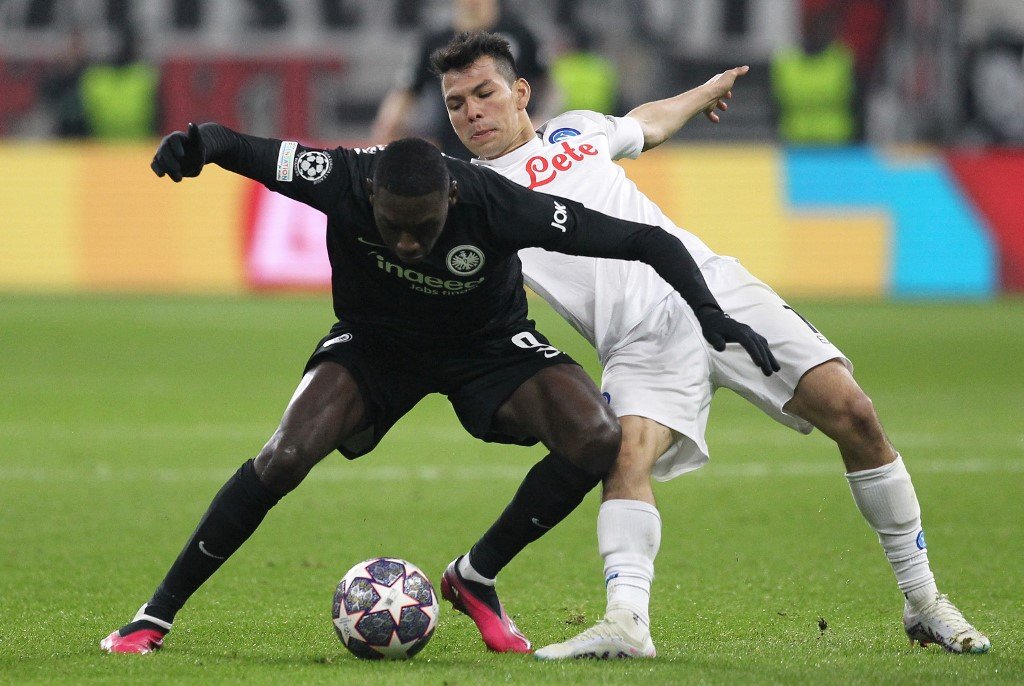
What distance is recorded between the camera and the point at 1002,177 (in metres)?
16.0

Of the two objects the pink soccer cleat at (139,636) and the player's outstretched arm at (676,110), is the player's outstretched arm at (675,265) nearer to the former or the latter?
the player's outstretched arm at (676,110)

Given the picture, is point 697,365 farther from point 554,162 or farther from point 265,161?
point 265,161

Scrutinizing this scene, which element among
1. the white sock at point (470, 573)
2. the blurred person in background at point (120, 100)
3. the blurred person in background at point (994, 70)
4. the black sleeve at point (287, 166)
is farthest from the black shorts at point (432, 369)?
the blurred person in background at point (994, 70)

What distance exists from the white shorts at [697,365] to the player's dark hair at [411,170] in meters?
1.02

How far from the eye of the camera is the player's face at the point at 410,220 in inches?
160

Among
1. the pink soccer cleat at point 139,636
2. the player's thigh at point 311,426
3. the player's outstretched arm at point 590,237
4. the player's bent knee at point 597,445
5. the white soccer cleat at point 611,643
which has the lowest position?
the white soccer cleat at point 611,643

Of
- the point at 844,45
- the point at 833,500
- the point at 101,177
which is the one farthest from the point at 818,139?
the point at 833,500

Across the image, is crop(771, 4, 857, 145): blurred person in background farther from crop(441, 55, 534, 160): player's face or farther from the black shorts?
the black shorts

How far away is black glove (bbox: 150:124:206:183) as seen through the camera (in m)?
4.14

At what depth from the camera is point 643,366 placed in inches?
189

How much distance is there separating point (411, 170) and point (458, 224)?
291mm

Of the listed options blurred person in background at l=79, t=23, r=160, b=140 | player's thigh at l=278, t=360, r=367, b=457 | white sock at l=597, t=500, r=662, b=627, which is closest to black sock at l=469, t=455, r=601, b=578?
white sock at l=597, t=500, r=662, b=627

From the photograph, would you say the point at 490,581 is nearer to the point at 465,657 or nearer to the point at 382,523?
the point at 465,657

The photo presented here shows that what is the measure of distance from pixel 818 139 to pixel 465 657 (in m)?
16.5
